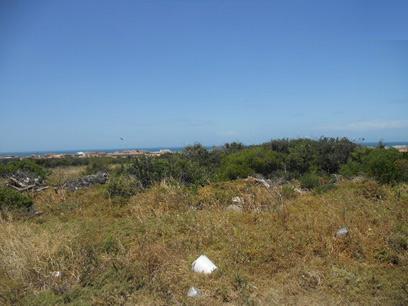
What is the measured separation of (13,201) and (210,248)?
19.0 feet

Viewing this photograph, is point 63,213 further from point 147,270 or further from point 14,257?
point 147,270

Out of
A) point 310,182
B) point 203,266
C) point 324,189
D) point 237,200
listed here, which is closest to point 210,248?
point 203,266

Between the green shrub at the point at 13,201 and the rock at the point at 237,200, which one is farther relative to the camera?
the green shrub at the point at 13,201

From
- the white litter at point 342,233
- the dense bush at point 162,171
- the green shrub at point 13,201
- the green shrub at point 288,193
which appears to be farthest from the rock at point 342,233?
the green shrub at point 13,201

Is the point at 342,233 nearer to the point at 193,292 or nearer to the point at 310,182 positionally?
the point at 193,292

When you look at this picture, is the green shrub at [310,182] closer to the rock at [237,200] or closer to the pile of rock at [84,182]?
the rock at [237,200]

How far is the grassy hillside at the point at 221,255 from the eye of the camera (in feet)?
15.1

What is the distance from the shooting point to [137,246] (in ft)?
19.0

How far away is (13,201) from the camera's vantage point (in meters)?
9.26

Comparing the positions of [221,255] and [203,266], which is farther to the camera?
[221,255]

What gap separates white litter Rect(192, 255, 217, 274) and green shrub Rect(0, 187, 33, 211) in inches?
217

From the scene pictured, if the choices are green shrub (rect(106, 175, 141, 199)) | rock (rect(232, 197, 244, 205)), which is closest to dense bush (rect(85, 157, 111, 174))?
green shrub (rect(106, 175, 141, 199))

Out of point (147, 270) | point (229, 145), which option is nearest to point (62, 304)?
point (147, 270)

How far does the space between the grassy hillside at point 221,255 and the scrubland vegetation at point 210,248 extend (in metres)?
0.02
